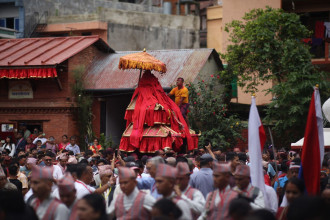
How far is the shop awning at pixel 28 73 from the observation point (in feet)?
82.4

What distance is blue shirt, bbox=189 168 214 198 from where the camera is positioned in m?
10.6

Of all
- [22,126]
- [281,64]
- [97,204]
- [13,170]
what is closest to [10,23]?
[22,126]

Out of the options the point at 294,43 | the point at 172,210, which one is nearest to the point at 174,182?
the point at 172,210

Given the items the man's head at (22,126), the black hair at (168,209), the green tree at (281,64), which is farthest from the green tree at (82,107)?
the black hair at (168,209)

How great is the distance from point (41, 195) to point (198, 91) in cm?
1724

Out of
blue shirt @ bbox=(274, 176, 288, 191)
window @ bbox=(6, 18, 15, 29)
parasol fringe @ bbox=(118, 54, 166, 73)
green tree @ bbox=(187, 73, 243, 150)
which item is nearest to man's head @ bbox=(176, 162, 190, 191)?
blue shirt @ bbox=(274, 176, 288, 191)

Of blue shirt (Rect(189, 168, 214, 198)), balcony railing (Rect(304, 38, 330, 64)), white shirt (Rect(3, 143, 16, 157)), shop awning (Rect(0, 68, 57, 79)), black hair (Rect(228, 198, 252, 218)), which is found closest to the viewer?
black hair (Rect(228, 198, 252, 218))

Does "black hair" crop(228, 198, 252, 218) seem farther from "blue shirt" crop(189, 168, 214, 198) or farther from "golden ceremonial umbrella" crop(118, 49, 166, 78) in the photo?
"golden ceremonial umbrella" crop(118, 49, 166, 78)

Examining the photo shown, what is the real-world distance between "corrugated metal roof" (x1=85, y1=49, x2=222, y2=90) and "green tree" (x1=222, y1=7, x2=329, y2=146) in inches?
54.2

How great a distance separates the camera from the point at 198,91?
24.6 meters

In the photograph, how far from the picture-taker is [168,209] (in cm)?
666

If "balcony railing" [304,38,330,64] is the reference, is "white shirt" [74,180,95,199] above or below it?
below

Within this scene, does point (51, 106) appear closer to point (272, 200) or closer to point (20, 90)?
point (20, 90)

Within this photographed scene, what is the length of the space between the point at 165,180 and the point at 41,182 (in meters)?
1.42
